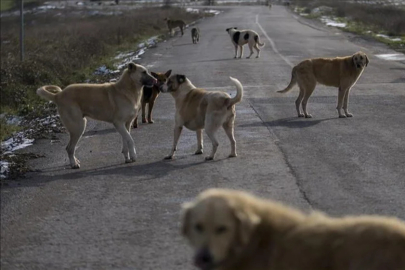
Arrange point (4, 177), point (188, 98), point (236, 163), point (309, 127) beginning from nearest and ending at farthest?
1. point (4, 177)
2. point (236, 163)
3. point (188, 98)
4. point (309, 127)

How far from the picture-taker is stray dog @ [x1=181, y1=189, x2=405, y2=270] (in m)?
4.58

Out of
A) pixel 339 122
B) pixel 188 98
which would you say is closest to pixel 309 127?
pixel 339 122

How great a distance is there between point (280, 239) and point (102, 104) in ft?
24.0

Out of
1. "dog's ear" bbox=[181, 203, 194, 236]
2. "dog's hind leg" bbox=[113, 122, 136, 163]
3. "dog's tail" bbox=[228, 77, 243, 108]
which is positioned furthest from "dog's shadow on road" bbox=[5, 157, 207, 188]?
"dog's ear" bbox=[181, 203, 194, 236]

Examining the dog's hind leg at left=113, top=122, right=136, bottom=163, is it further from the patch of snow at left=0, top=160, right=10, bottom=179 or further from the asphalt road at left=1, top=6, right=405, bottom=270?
the patch of snow at left=0, top=160, right=10, bottom=179

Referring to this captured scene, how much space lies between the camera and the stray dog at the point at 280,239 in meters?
4.58

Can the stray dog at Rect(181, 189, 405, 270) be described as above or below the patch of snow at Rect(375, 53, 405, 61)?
above

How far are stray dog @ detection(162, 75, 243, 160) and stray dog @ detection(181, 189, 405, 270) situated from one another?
6442 millimetres

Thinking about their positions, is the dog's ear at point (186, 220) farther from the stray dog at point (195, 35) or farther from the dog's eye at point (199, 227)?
the stray dog at point (195, 35)

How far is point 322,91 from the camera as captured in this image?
64.1 ft

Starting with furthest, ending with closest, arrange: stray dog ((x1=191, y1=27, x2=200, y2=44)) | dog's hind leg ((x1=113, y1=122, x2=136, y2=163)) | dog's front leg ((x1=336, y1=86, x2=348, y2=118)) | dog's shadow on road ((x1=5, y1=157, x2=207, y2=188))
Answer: stray dog ((x1=191, y1=27, x2=200, y2=44))
dog's front leg ((x1=336, y1=86, x2=348, y2=118))
dog's hind leg ((x1=113, y1=122, x2=136, y2=163))
dog's shadow on road ((x1=5, y1=157, x2=207, y2=188))

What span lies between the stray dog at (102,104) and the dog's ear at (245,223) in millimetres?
6703

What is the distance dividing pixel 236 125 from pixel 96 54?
17860mm

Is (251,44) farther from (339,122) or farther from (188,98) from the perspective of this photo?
(188,98)
